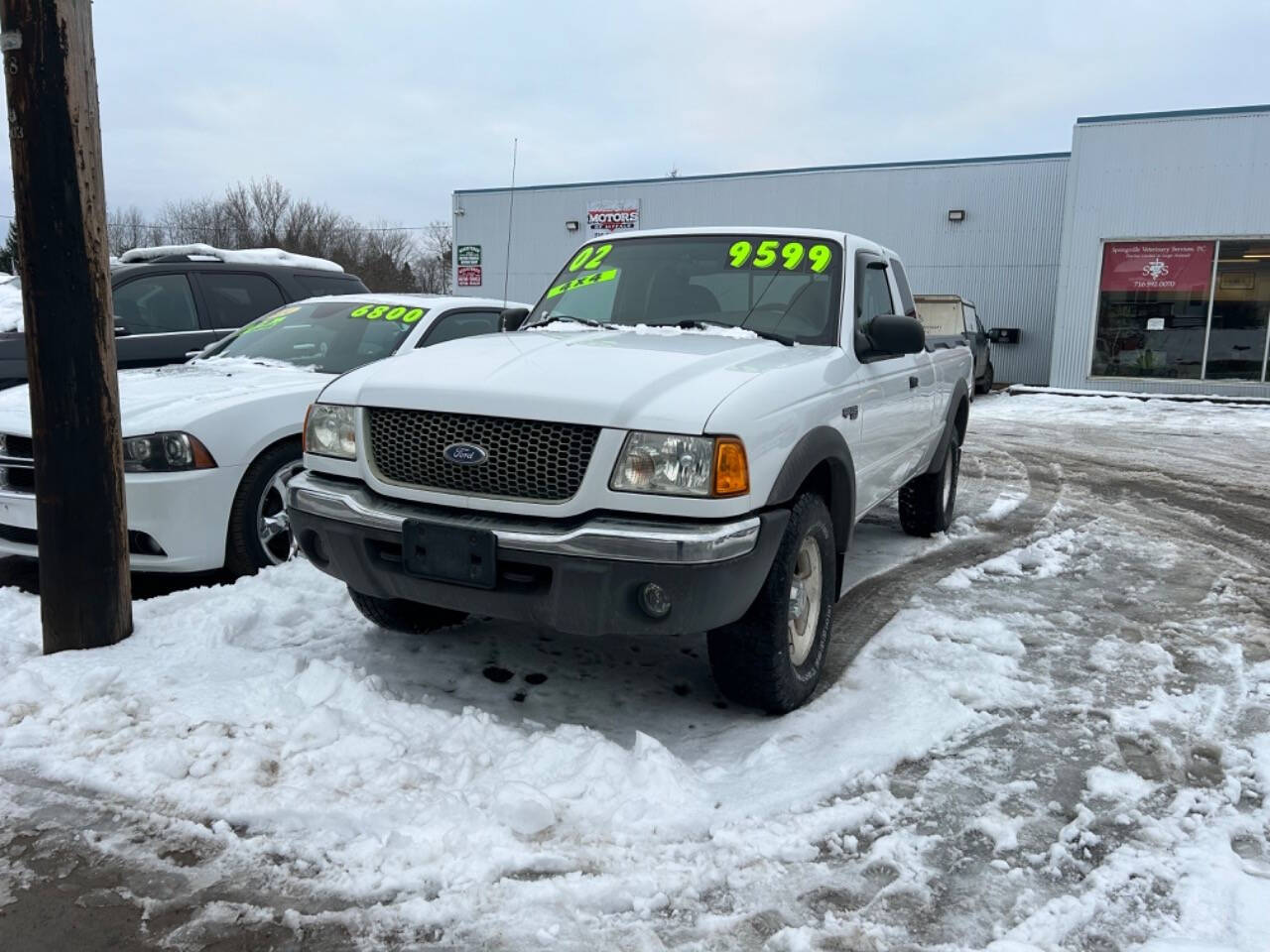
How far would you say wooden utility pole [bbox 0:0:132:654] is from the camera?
3.56 metres

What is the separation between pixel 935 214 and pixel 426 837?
74.0ft

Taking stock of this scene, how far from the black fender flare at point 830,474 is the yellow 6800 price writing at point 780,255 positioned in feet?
3.48

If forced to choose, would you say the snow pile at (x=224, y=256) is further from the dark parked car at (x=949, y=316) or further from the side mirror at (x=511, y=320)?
the dark parked car at (x=949, y=316)

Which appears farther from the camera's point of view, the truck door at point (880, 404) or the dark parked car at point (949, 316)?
the dark parked car at point (949, 316)

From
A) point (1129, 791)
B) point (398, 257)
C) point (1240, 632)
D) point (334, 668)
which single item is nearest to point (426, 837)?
point (334, 668)

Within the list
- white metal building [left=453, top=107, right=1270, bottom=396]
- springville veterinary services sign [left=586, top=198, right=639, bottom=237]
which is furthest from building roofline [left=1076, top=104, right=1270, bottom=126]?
springville veterinary services sign [left=586, top=198, right=639, bottom=237]

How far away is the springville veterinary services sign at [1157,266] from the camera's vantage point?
1828 cm

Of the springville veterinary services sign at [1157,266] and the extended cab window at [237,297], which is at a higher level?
the springville veterinary services sign at [1157,266]

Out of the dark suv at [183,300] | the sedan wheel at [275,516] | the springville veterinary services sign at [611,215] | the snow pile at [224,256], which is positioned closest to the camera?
the sedan wheel at [275,516]

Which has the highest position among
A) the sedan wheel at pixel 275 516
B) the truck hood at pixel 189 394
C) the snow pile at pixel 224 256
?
the snow pile at pixel 224 256

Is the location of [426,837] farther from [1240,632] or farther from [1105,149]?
[1105,149]

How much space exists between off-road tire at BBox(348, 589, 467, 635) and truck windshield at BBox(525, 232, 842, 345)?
4.98ft

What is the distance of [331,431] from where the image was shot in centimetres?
365

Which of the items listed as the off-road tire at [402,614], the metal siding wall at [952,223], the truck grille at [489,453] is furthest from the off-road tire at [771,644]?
the metal siding wall at [952,223]
